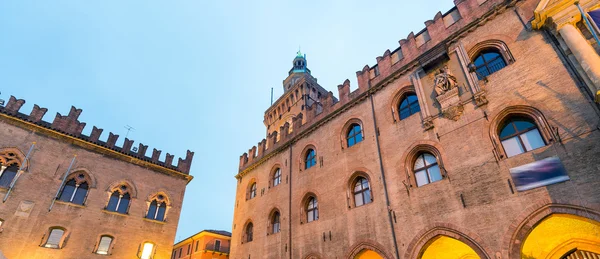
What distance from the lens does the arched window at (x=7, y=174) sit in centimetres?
1379

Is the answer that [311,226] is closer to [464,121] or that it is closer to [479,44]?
[464,121]

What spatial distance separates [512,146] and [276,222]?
527 inches

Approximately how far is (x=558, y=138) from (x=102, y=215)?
2177 cm

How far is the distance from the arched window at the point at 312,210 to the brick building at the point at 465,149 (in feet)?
0.39

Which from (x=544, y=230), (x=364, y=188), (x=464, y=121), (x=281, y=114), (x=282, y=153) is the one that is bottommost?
(x=544, y=230)

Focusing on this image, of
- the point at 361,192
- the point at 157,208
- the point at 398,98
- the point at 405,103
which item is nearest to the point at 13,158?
the point at 157,208

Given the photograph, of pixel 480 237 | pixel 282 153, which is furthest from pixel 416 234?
pixel 282 153

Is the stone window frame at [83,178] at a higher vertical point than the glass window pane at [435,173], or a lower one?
higher

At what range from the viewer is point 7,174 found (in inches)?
551

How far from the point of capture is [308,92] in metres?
31.8

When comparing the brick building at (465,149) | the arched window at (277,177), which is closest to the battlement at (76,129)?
the arched window at (277,177)

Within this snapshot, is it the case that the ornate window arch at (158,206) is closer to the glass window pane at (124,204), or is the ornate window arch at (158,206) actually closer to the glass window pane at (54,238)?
the glass window pane at (124,204)

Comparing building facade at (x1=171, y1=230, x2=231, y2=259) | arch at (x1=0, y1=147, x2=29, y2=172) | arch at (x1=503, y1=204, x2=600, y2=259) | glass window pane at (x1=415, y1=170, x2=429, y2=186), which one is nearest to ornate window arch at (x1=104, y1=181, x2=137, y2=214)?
arch at (x1=0, y1=147, x2=29, y2=172)

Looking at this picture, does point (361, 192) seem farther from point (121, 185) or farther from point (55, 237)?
point (55, 237)
